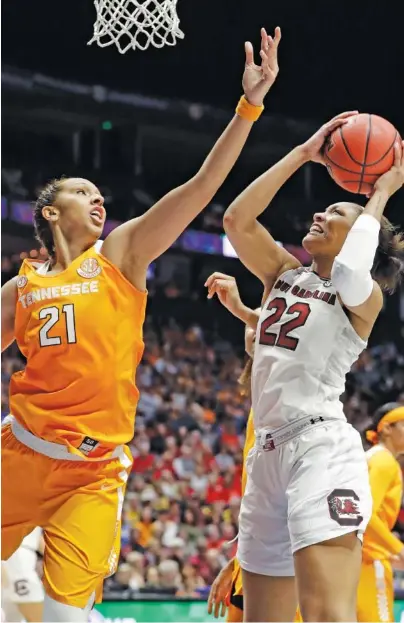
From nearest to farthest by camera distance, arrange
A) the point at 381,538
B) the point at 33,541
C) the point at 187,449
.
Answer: the point at 381,538
the point at 33,541
the point at 187,449

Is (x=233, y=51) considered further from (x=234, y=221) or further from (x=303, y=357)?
(x=303, y=357)

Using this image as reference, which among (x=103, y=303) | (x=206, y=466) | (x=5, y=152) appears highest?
(x=103, y=303)

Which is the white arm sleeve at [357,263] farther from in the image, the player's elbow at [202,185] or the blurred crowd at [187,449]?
the blurred crowd at [187,449]

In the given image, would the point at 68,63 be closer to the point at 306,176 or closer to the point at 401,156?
the point at 306,176

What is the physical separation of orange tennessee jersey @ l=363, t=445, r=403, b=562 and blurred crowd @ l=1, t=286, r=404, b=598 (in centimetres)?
319

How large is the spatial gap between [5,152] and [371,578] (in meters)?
12.0

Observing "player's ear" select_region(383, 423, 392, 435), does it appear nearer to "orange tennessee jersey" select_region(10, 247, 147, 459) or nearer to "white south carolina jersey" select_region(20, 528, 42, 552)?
"white south carolina jersey" select_region(20, 528, 42, 552)

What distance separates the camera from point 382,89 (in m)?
16.0

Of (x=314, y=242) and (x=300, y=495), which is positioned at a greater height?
(x=314, y=242)

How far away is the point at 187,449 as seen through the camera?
12.5 meters

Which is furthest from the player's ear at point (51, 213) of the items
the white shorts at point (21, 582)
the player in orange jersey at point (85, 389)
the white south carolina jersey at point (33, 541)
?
the white south carolina jersey at point (33, 541)

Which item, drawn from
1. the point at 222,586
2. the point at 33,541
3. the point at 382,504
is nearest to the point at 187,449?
the point at 33,541

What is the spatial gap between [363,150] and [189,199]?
758mm

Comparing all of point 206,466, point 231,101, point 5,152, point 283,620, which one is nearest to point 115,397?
point 283,620
